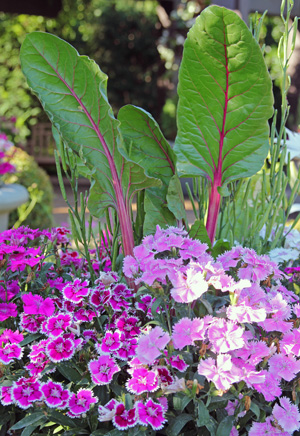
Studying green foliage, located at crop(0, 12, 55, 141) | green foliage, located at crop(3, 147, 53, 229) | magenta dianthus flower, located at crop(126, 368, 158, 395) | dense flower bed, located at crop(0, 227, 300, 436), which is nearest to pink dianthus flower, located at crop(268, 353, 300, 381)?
dense flower bed, located at crop(0, 227, 300, 436)

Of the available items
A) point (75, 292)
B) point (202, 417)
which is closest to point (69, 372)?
point (75, 292)

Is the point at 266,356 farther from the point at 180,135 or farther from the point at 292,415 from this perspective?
the point at 180,135

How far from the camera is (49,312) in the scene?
99 cm

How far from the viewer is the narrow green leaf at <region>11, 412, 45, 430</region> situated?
0.83 m

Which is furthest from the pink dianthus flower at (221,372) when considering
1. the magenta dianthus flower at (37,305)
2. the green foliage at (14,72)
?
the green foliage at (14,72)

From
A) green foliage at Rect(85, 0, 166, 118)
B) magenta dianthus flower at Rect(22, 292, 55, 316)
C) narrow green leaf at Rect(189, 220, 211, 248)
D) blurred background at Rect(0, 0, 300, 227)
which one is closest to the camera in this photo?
magenta dianthus flower at Rect(22, 292, 55, 316)

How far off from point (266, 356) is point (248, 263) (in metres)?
0.18

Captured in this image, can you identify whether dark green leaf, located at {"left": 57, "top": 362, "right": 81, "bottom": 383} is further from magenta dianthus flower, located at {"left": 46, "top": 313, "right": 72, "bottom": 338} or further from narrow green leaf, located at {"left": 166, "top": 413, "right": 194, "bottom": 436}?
narrow green leaf, located at {"left": 166, "top": 413, "right": 194, "bottom": 436}

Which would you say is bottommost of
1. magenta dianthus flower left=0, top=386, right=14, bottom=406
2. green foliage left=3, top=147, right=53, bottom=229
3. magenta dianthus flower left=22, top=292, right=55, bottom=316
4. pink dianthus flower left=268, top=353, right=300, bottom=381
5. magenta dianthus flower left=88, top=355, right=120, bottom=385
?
green foliage left=3, top=147, right=53, bottom=229

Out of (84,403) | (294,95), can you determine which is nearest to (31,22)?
(294,95)

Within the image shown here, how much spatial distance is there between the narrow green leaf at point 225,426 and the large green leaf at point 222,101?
0.55 metres

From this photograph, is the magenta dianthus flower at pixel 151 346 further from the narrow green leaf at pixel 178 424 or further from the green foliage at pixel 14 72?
the green foliage at pixel 14 72

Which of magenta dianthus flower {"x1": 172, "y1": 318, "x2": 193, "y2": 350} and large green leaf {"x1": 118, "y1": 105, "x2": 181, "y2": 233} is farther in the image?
large green leaf {"x1": 118, "y1": 105, "x2": 181, "y2": 233}

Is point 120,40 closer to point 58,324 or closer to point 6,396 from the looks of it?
point 58,324
